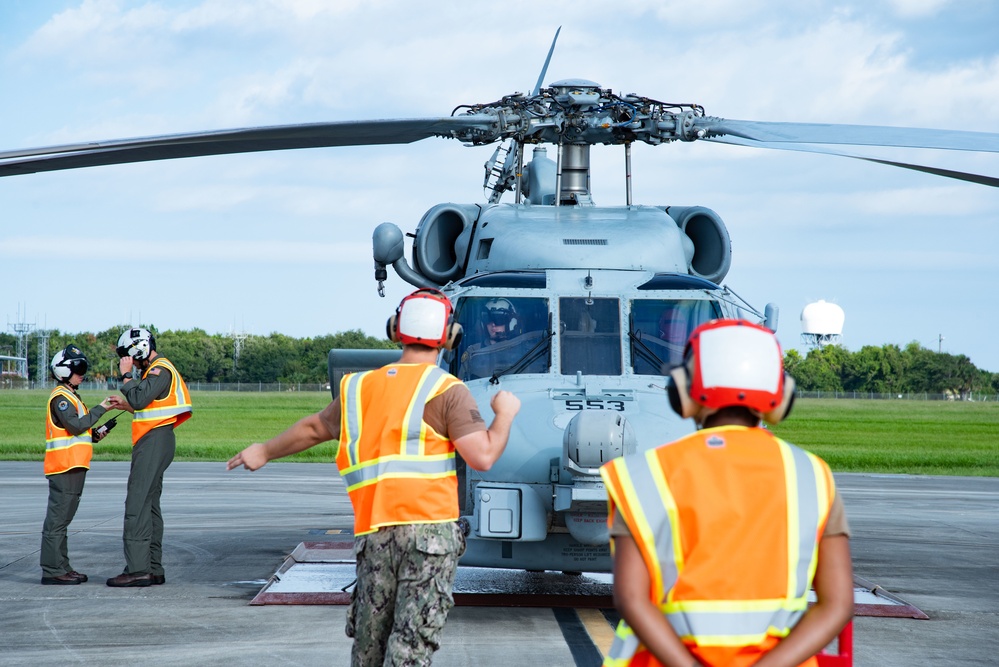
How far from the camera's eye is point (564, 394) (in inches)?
311

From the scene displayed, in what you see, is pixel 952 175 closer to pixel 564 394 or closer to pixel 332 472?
pixel 564 394

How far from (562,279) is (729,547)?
6050 millimetres

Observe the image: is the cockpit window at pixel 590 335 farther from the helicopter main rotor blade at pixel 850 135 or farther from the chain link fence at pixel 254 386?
the chain link fence at pixel 254 386

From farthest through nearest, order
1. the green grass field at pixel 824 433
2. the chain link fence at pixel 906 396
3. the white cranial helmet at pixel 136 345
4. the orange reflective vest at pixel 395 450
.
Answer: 1. the chain link fence at pixel 906 396
2. the green grass field at pixel 824 433
3. the white cranial helmet at pixel 136 345
4. the orange reflective vest at pixel 395 450

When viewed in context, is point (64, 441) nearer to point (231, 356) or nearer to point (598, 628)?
point (598, 628)

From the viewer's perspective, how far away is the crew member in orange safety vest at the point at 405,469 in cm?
461

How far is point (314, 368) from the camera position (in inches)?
3844

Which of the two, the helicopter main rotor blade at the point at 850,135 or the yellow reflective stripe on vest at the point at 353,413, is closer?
the yellow reflective stripe on vest at the point at 353,413

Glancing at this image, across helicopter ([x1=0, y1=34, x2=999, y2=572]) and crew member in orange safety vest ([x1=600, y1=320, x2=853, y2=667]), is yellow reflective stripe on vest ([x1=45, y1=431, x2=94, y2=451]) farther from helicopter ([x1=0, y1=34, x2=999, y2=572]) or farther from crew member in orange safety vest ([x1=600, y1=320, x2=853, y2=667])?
crew member in orange safety vest ([x1=600, y1=320, x2=853, y2=667])

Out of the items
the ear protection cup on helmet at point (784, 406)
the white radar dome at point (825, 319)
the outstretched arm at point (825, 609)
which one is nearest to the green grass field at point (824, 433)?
the white radar dome at point (825, 319)

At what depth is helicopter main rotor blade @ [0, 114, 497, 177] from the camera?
7203mm

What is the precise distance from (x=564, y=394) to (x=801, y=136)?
8.47 ft

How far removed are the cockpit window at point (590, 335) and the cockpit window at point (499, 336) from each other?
14 cm

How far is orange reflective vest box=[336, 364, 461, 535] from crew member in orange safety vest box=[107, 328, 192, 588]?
4.94 metres
